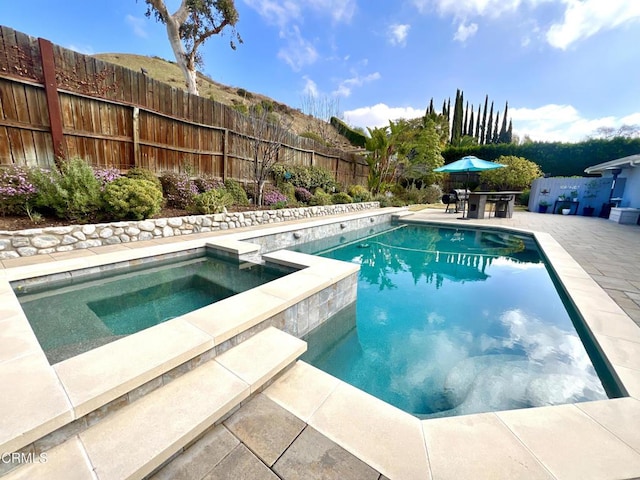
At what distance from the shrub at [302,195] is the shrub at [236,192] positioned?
8.35 feet

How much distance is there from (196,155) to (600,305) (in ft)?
28.2

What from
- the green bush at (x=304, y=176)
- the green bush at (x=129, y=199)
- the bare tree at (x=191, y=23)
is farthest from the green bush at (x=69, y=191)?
the bare tree at (x=191, y=23)

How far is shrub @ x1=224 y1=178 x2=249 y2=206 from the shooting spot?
8.00 metres

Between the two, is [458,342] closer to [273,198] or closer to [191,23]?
[273,198]

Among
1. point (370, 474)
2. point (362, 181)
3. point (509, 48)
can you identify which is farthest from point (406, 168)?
point (370, 474)

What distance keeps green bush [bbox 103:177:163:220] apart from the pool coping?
464cm

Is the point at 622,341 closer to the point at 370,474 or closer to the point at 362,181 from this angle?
the point at 370,474

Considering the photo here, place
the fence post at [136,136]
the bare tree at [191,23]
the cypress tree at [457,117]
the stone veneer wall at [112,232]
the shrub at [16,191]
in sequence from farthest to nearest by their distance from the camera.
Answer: the cypress tree at [457,117] → the bare tree at [191,23] → the fence post at [136,136] → the shrub at [16,191] → the stone veneer wall at [112,232]

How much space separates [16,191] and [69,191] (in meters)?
0.68

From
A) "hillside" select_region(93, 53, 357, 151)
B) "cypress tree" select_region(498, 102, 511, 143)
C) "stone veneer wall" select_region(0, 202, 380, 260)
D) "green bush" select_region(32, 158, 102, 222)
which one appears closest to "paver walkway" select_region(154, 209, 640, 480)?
"stone veneer wall" select_region(0, 202, 380, 260)

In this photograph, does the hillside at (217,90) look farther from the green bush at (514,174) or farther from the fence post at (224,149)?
the fence post at (224,149)

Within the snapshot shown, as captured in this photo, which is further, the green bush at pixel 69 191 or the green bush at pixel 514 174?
the green bush at pixel 514 174

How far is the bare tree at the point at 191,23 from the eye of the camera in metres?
10.9

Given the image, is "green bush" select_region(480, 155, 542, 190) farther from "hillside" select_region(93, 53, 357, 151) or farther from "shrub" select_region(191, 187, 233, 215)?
"shrub" select_region(191, 187, 233, 215)
